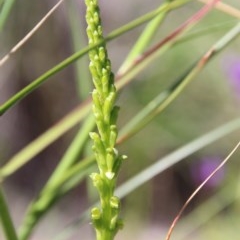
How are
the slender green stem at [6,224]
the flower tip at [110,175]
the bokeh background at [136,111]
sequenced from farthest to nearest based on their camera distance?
the bokeh background at [136,111]
the slender green stem at [6,224]
the flower tip at [110,175]

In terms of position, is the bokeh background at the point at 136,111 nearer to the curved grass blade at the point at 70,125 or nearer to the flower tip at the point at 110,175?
the curved grass blade at the point at 70,125

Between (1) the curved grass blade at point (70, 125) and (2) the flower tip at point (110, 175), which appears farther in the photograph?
(1) the curved grass blade at point (70, 125)

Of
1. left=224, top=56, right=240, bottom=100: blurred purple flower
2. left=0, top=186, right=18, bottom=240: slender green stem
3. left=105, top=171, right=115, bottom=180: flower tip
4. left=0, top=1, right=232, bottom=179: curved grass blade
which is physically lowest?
left=105, top=171, right=115, bottom=180: flower tip

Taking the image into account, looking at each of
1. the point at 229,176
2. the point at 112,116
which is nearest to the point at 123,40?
the point at 229,176

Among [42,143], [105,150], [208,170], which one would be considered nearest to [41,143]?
[42,143]

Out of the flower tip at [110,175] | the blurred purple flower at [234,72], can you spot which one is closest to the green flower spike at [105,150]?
the flower tip at [110,175]

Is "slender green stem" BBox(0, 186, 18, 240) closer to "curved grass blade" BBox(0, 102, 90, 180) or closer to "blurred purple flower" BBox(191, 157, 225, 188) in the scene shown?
"curved grass blade" BBox(0, 102, 90, 180)

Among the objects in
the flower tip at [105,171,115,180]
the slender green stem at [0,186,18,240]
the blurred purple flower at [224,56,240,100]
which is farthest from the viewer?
the blurred purple flower at [224,56,240,100]

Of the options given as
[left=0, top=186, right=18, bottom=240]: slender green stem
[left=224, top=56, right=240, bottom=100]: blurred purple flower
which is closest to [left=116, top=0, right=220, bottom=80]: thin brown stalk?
[left=0, top=186, right=18, bottom=240]: slender green stem
